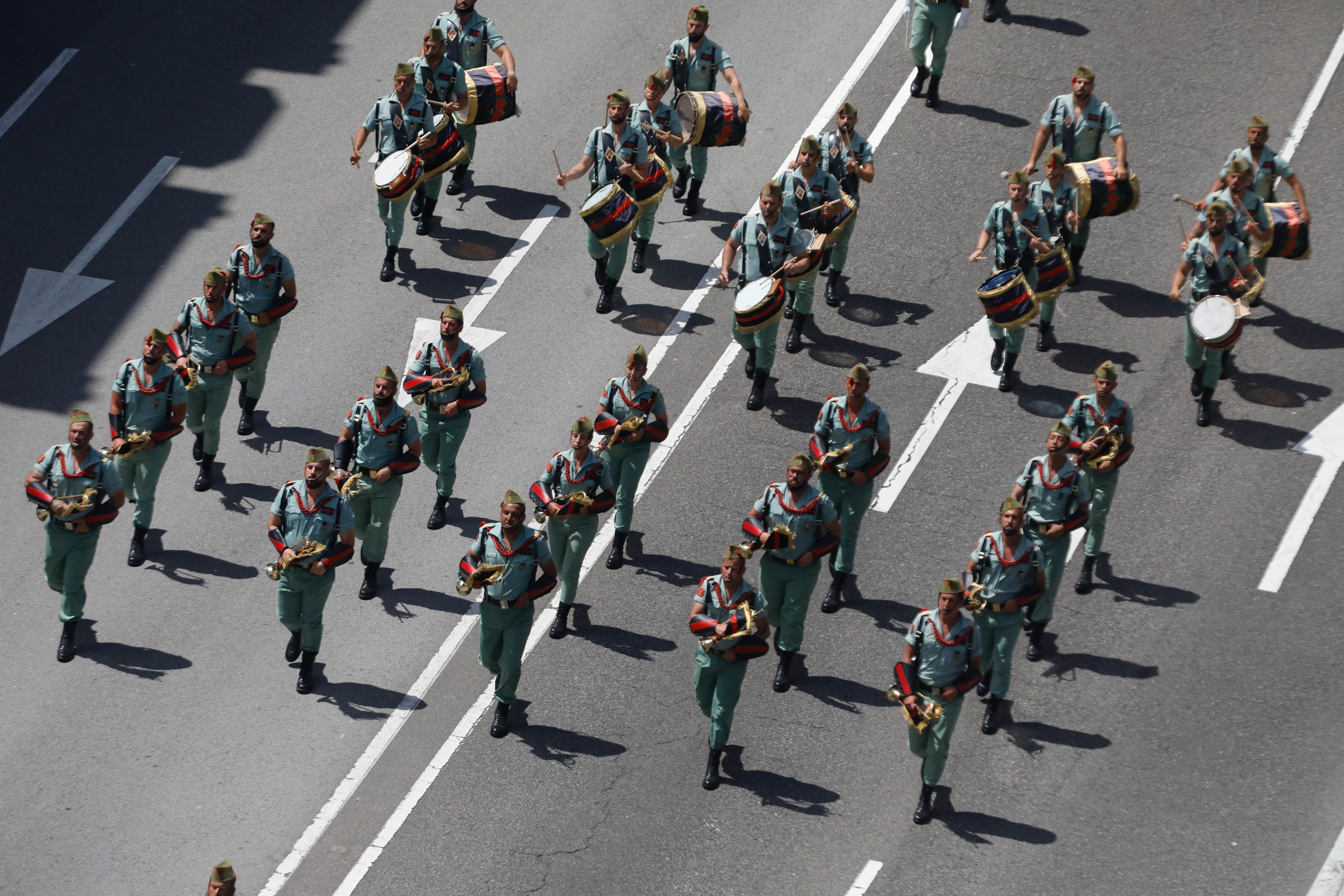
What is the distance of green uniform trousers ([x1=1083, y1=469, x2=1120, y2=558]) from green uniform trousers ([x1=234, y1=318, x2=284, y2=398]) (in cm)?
822

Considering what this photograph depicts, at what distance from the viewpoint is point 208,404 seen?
21.0 meters

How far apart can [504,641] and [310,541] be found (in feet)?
6.10

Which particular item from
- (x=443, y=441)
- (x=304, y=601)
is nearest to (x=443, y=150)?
(x=443, y=441)

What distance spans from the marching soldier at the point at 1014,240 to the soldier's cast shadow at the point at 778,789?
18.2 feet

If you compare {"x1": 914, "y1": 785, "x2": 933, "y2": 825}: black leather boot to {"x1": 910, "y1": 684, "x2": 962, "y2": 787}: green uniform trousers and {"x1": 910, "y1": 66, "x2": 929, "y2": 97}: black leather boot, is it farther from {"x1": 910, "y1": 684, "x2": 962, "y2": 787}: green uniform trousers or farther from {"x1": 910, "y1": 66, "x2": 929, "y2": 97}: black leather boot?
{"x1": 910, "y1": 66, "x2": 929, "y2": 97}: black leather boot

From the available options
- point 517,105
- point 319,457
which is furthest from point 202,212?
point 319,457

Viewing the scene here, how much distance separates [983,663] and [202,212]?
440 inches

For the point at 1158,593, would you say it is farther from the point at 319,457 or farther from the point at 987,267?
the point at 319,457

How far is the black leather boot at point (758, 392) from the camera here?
21656 millimetres

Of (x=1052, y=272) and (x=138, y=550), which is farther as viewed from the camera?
(x=1052, y=272)

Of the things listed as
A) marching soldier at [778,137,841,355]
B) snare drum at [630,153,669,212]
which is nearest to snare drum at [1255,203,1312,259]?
marching soldier at [778,137,841,355]

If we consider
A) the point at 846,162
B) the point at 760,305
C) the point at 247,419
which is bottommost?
the point at 247,419

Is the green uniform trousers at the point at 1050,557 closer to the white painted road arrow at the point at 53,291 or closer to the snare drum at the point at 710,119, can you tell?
the snare drum at the point at 710,119

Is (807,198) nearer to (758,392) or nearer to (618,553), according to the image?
(758,392)
